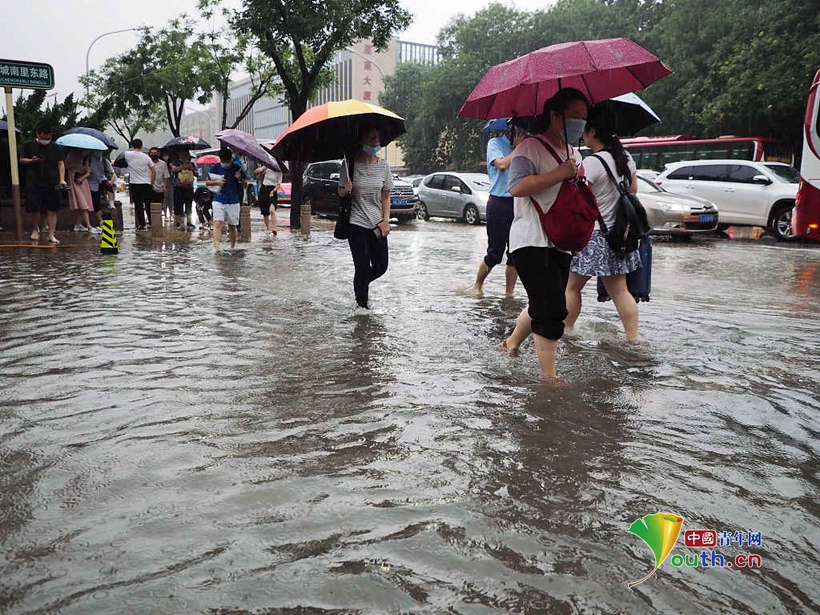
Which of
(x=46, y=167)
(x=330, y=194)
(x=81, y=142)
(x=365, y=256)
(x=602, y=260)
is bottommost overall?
(x=365, y=256)

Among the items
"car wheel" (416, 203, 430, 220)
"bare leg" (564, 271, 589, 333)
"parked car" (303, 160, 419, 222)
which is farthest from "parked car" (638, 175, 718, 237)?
"bare leg" (564, 271, 589, 333)

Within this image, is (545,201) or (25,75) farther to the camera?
(25,75)

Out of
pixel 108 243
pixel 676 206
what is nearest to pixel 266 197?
pixel 108 243

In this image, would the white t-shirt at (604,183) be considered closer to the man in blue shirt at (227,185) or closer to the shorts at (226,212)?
Result: the man in blue shirt at (227,185)

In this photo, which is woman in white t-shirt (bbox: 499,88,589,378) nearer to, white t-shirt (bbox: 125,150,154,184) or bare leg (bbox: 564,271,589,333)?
bare leg (bbox: 564,271,589,333)

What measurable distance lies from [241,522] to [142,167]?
15220mm

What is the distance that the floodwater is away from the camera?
2486 millimetres

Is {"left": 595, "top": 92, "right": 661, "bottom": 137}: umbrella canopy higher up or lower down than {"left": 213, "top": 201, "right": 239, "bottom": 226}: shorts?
higher up

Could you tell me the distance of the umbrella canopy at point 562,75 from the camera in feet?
15.0

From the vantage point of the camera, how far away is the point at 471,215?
23.7 meters

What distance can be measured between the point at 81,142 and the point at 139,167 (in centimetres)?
221

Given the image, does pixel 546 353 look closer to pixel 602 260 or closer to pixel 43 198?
pixel 602 260

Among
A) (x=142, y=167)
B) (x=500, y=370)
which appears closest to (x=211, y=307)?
(x=500, y=370)

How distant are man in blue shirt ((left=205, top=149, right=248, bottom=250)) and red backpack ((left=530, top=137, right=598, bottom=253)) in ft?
28.9
